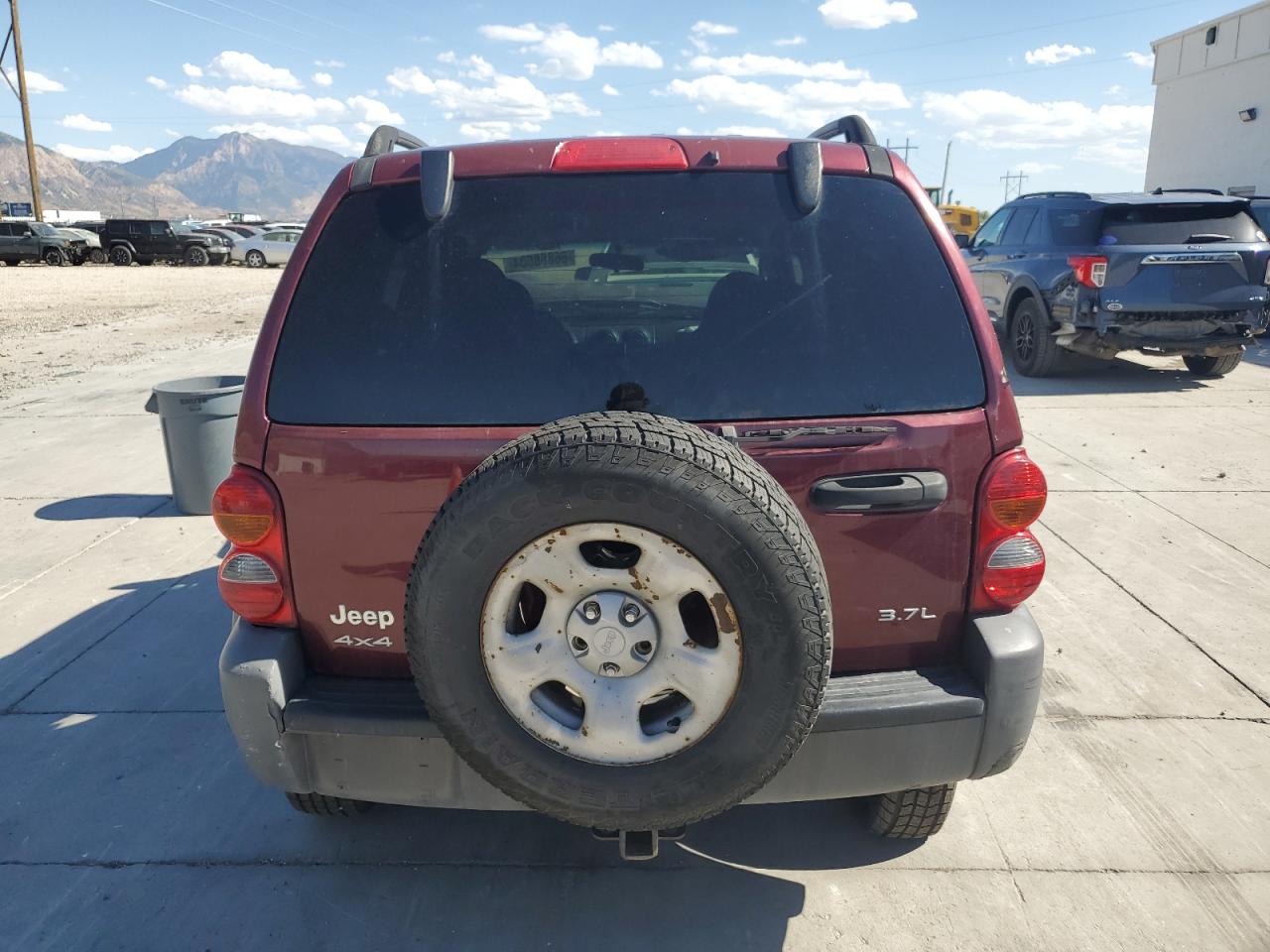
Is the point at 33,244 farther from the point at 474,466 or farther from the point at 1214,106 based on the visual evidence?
the point at 474,466

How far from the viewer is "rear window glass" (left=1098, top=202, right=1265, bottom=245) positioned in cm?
918

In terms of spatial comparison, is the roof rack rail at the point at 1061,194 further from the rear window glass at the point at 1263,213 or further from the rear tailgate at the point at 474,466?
the rear tailgate at the point at 474,466

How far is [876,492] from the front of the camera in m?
2.23

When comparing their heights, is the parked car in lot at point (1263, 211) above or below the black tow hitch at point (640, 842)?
above

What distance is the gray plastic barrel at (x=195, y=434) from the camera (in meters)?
5.71

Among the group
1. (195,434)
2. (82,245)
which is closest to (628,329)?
(195,434)

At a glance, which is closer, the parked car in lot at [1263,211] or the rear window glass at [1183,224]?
the rear window glass at [1183,224]

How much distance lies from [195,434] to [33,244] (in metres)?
34.9

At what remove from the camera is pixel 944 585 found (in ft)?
7.68

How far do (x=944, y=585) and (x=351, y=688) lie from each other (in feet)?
4.97

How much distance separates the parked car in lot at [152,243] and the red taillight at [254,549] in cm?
3849

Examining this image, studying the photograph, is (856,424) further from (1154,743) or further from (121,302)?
(121,302)

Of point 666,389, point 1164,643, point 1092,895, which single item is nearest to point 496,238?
point 666,389

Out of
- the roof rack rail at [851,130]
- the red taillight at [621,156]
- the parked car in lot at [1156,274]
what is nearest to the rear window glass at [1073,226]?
the parked car in lot at [1156,274]
